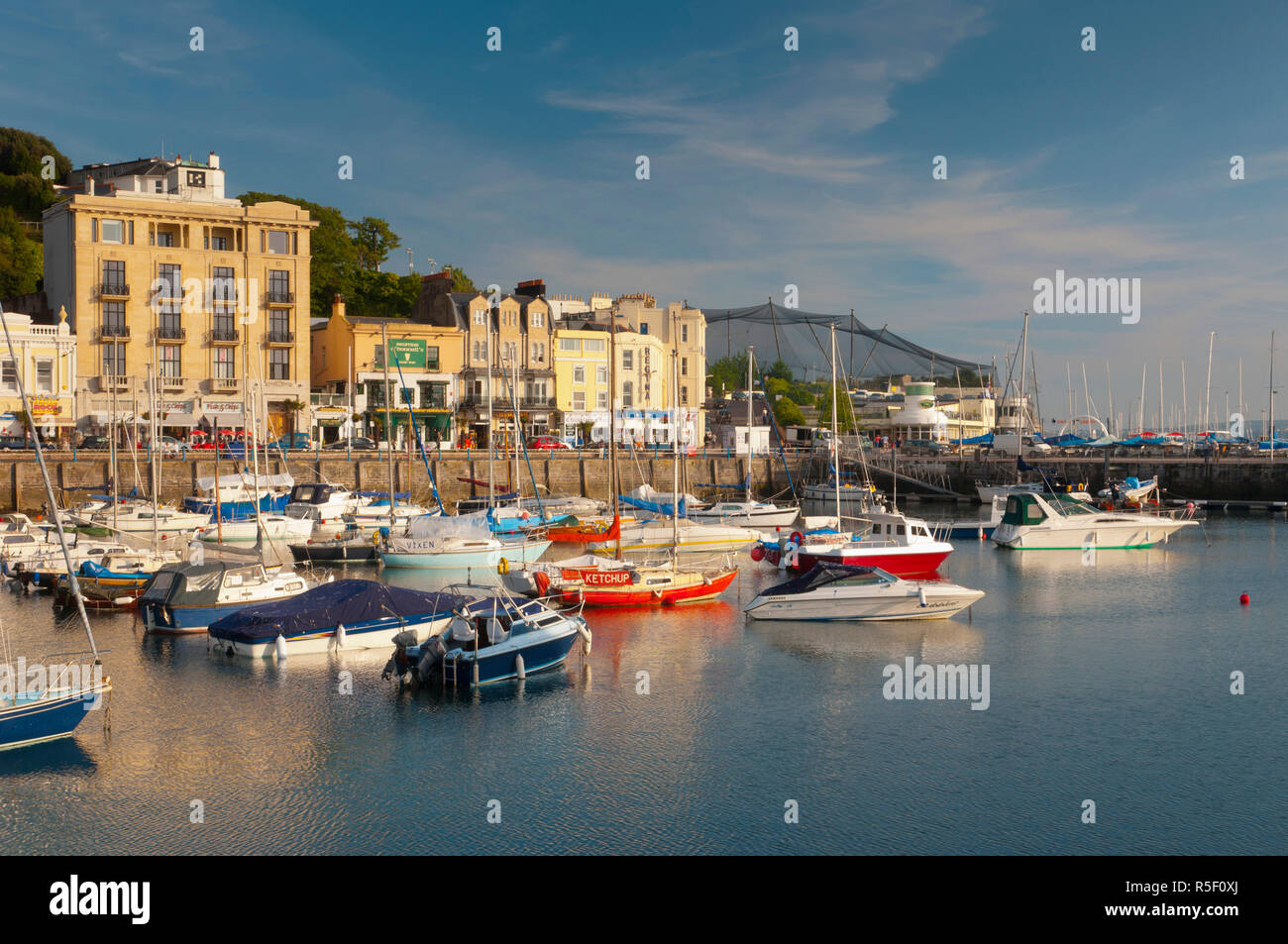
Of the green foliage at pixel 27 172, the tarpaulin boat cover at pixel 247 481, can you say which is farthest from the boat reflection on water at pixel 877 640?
the green foliage at pixel 27 172

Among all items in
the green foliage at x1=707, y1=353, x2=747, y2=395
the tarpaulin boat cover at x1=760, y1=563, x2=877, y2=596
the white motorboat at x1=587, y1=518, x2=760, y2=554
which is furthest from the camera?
the green foliage at x1=707, y1=353, x2=747, y2=395

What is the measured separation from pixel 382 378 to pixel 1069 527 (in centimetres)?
4924

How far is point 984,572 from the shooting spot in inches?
1882

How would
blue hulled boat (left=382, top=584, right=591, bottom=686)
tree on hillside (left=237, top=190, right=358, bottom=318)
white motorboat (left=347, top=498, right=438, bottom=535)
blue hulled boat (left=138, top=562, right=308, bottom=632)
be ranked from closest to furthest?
1. blue hulled boat (left=382, top=584, right=591, bottom=686)
2. blue hulled boat (left=138, top=562, right=308, bottom=632)
3. white motorboat (left=347, top=498, right=438, bottom=535)
4. tree on hillside (left=237, top=190, right=358, bottom=318)

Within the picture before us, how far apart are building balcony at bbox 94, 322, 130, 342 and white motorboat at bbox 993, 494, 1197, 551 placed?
5526cm

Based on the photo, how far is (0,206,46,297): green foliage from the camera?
8625 centimetres

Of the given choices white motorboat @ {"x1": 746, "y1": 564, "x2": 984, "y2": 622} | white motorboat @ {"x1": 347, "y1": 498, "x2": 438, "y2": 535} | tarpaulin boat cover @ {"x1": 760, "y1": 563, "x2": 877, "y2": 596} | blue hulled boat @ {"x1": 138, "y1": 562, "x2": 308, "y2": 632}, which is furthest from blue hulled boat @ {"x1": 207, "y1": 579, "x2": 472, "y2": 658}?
white motorboat @ {"x1": 347, "y1": 498, "x2": 438, "y2": 535}

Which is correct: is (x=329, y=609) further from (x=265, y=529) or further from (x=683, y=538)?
(x=265, y=529)

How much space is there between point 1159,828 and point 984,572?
1180 inches

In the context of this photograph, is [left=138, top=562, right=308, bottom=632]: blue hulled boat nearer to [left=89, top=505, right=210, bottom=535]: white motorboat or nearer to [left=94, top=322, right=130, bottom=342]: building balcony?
[left=89, top=505, right=210, bottom=535]: white motorboat

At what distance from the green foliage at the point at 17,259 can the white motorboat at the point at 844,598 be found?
239 feet

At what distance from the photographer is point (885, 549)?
4194 cm
